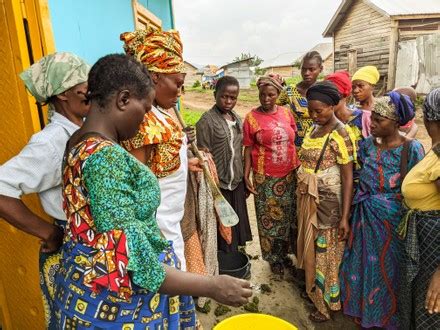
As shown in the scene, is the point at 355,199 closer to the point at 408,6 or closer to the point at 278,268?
the point at 278,268

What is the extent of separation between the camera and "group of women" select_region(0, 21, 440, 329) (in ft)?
3.43

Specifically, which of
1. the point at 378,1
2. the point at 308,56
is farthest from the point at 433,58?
the point at 308,56

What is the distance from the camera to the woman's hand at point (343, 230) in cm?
254

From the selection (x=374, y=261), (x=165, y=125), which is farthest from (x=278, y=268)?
(x=165, y=125)

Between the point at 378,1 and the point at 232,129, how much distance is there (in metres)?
13.0

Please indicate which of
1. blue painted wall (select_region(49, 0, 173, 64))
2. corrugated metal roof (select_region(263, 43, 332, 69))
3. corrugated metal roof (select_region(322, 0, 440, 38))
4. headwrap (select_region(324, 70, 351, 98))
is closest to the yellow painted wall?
blue painted wall (select_region(49, 0, 173, 64))

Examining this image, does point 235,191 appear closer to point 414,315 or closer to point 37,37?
point 414,315

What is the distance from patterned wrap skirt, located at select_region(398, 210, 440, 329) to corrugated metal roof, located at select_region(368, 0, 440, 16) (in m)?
12.3

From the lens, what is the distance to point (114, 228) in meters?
0.99

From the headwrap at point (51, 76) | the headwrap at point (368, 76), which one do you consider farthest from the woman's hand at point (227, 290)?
the headwrap at point (368, 76)

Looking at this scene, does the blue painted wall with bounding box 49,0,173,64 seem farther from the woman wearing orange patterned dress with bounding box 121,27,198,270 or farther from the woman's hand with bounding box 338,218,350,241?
the woman's hand with bounding box 338,218,350,241

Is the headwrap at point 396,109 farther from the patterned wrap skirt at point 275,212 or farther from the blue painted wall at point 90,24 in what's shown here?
the blue painted wall at point 90,24

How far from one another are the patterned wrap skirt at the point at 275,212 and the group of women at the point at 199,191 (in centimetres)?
1

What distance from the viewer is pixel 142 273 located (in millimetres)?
1026
